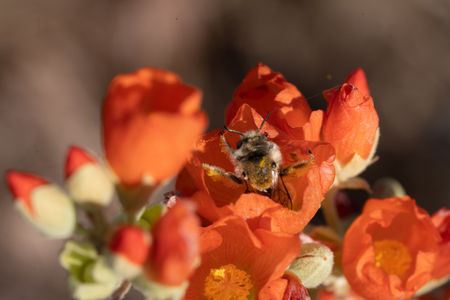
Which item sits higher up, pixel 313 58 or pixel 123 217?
pixel 123 217

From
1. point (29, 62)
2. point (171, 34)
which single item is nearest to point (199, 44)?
point (171, 34)

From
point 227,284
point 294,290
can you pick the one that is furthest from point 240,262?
point 294,290

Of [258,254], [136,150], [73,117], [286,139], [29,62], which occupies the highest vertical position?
[136,150]

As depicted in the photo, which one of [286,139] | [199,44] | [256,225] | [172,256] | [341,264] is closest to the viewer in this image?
[172,256]

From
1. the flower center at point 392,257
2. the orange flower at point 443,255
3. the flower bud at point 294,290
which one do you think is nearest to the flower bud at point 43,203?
the flower bud at point 294,290

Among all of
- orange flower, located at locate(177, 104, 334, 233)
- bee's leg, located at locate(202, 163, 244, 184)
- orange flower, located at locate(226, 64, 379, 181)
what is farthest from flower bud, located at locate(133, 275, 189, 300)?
orange flower, located at locate(226, 64, 379, 181)

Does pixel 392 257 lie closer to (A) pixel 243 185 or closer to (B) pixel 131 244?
(A) pixel 243 185

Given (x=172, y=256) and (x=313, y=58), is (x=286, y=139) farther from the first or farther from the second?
(x=313, y=58)

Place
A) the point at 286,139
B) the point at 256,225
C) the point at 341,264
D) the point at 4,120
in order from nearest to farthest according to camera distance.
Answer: the point at 256,225 < the point at 286,139 < the point at 341,264 < the point at 4,120
